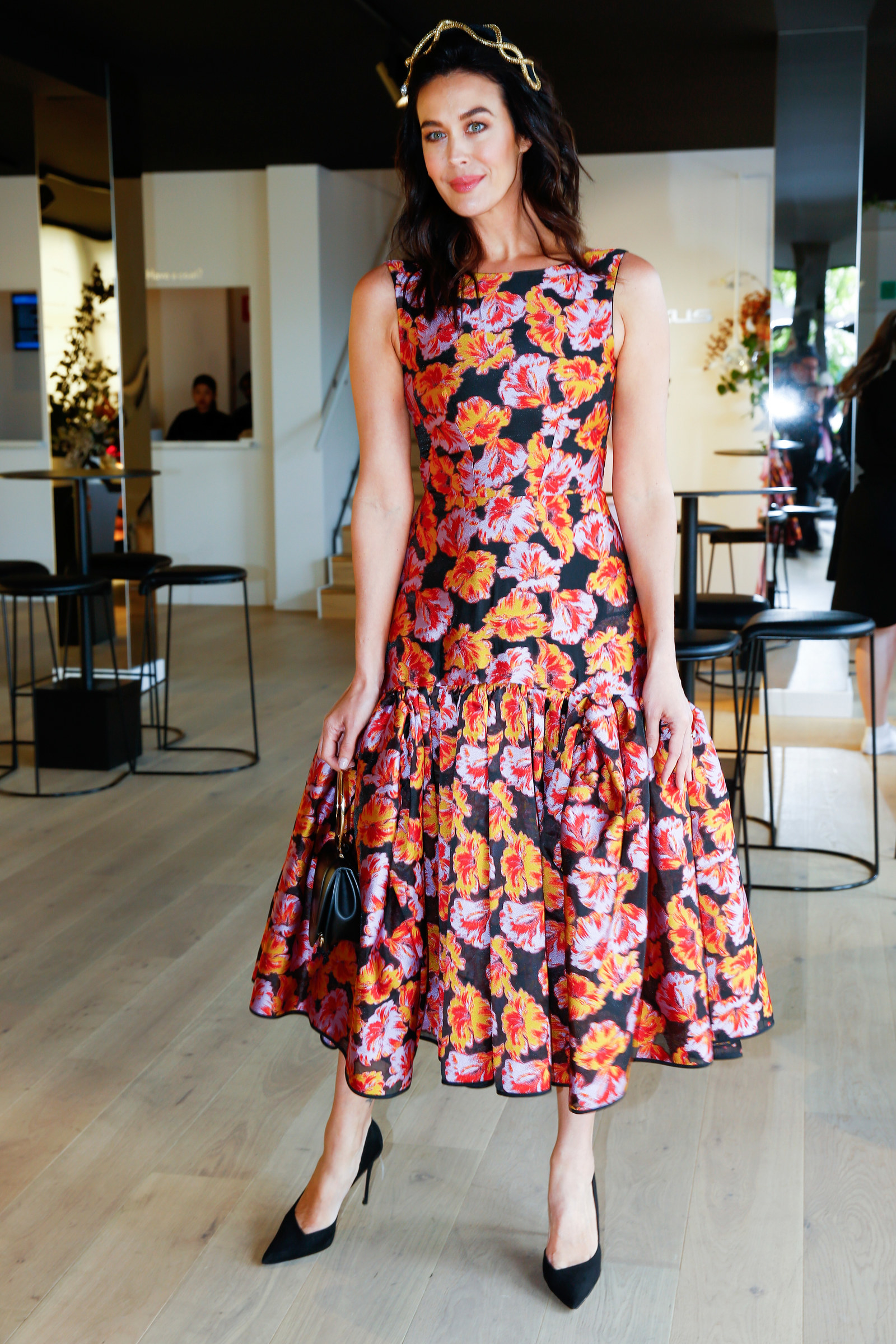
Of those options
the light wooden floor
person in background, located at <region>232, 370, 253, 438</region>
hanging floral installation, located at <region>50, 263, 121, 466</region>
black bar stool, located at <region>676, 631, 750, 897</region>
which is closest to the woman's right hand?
the light wooden floor

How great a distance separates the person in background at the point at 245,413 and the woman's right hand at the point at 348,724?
24.1 ft

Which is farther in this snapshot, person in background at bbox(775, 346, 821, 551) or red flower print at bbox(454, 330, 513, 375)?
person in background at bbox(775, 346, 821, 551)

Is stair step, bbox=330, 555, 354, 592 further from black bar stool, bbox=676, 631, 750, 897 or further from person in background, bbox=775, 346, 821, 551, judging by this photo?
black bar stool, bbox=676, 631, 750, 897

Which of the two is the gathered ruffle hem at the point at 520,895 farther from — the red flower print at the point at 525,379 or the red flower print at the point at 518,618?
the red flower print at the point at 525,379

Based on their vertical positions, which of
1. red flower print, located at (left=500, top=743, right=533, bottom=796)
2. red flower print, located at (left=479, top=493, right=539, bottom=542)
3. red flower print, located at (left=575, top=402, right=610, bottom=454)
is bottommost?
red flower print, located at (left=500, top=743, right=533, bottom=796)

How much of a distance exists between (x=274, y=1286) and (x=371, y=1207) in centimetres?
23

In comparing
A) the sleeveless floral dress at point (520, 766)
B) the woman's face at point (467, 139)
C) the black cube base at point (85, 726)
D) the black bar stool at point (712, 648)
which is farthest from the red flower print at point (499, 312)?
the black cube base at point (85, 726)

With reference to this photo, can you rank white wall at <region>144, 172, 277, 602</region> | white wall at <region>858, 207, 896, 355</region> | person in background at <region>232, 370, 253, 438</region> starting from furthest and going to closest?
person in background at <region>232, 370, 253, 438</region> → white wall at <region>144, 172, 277, 602</region> → white wall at <region>858, 207, 896, 355</region>

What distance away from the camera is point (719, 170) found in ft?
26.8

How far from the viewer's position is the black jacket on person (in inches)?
352

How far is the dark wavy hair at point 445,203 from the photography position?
Result: 1.53m

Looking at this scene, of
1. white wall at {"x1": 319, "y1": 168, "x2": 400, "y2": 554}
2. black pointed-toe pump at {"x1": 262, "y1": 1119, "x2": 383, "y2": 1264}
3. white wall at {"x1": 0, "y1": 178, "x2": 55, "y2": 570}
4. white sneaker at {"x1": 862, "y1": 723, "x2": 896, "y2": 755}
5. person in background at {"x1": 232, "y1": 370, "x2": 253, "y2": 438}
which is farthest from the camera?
white wall at {"x1": 0, "y1": 178, "x2": 55, "y2": 570}

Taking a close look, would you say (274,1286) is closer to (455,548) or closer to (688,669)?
(455,548)

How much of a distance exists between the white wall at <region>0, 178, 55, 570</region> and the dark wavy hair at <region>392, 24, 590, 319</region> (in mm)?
7657
